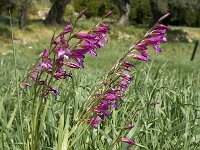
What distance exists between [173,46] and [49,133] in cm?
2901

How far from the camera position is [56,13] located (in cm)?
3353

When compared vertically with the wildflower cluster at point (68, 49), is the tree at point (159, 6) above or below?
below

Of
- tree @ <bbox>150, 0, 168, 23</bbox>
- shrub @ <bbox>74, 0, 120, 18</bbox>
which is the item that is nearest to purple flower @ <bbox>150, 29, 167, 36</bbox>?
tree @ <bbox>150, 0, 168, 23</bbox>

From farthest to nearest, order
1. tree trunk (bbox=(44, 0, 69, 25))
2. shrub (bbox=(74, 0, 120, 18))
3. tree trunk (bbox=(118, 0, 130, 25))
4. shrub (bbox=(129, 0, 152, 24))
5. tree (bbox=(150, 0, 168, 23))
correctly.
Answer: shrub (bbox=(129, 0, 152, 24)) → shrub (bbox=(74, 0, 120, 18)) → tree trunk (bbox=(118, 0, 130, 25)) → tree (bbox=(150, 0, 168, 23)) → tree trunk (bbox=(44, 0, 69, 25))

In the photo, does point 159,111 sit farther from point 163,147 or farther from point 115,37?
point 115,37

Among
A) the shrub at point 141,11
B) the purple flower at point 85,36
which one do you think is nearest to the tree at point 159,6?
the shrub at point 141,11

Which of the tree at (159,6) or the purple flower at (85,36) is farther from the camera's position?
the tree at (159,6)

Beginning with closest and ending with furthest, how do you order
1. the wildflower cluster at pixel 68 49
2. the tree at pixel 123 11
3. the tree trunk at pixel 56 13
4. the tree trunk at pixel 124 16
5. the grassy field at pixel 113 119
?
1. the wildflower cluster at pixel 68 49
2. the grassy field at pixel 113 119
3. the tree trunk at pixel 56 13
4. the tree trunk at pixel 124 16
5. the tree at pixel 123 11

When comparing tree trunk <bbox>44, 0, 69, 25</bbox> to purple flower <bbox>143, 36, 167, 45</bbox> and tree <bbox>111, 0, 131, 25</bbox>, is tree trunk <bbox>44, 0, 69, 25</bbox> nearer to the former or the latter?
tree <bbox>111, 0, 131, 25</bbox>

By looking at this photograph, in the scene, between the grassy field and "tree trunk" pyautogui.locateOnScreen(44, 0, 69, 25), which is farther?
"tree trunk" pyautogui.locateOnScreen(44, 0, 69, 25)

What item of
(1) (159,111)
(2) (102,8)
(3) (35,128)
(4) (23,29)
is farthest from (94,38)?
(2) (102,8)

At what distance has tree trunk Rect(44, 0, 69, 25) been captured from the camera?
32875 millimetres

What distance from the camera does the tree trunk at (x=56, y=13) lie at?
1294 inches

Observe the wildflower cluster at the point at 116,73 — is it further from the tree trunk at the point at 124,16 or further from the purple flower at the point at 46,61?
the tree trunk at the point at 124,16
